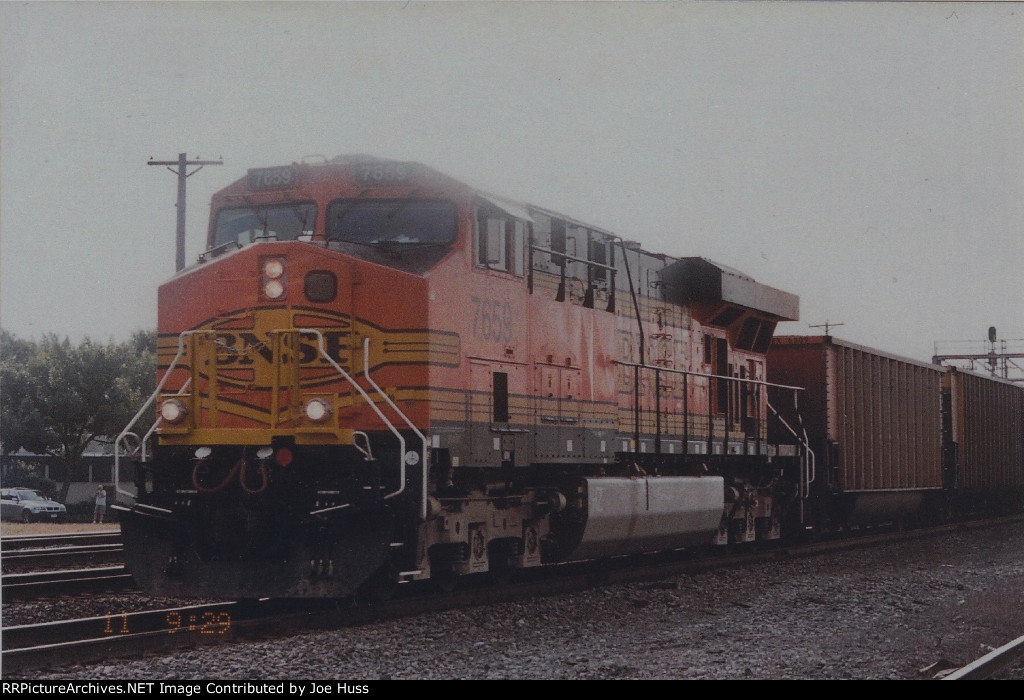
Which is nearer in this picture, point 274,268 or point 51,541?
point 274,268

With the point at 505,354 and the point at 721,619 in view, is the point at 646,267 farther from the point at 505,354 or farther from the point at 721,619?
the point at 721,619

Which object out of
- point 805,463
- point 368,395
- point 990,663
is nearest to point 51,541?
point 368,395

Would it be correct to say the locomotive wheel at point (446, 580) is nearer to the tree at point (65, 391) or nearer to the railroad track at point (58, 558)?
the tree at point (65, 391)

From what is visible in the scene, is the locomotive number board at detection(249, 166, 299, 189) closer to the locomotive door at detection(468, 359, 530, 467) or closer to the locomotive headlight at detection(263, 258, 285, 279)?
the locomotive headlight at detection(263, 258, 285, 279)

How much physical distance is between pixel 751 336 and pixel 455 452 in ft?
26.8

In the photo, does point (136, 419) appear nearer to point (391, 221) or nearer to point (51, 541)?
point (391, 221)

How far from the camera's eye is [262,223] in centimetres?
1033

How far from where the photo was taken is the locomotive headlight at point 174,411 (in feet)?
31.3

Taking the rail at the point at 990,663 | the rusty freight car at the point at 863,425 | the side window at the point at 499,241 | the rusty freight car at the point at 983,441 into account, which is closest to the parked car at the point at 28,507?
the rusty freight car at the point at 863,425

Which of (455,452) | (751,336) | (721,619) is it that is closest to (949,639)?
(721,619)

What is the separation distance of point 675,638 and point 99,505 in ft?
49.8

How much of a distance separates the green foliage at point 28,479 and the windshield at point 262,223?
941cm

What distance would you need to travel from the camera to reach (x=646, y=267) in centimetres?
1402

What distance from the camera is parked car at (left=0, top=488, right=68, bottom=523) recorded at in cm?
2423
